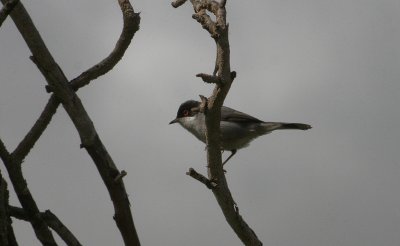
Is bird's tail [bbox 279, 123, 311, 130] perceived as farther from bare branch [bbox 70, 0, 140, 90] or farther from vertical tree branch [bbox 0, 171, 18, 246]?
vertical tree branch [bbox 0, 171, 18, 246]

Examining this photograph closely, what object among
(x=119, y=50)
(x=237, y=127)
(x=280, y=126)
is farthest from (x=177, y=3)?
(x=280, y=126)

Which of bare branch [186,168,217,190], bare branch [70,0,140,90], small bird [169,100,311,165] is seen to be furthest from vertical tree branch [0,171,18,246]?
small bird [169,100,311,165]

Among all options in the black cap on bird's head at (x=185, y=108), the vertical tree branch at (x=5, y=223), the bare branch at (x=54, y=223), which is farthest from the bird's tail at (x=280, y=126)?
the vertical tree branch at (x=5, y=223)

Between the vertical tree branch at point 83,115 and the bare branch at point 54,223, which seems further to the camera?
the vertical tree branch at point 83,115

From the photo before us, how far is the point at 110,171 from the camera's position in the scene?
382cm

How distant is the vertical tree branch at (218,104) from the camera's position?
167 inches

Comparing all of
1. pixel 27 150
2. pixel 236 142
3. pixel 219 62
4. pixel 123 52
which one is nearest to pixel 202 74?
pixel 219 62

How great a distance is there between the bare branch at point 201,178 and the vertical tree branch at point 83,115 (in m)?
1.06

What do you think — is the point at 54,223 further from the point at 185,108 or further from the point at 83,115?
the point at 185,108

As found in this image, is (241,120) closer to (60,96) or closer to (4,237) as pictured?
(60,96)

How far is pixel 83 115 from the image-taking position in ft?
13.1

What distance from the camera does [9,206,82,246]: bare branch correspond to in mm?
3711

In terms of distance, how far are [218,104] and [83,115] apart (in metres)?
1.10

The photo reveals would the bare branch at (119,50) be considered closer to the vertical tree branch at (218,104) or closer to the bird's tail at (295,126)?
the vertical tree branch at (218,104)
